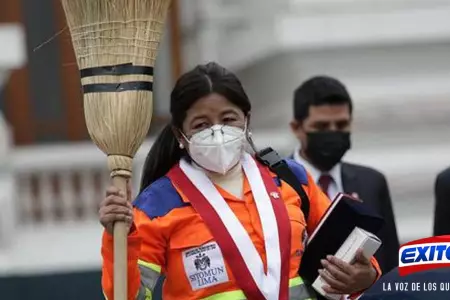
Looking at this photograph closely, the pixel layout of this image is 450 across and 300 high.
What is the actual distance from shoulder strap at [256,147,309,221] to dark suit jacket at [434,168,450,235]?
2.92ft

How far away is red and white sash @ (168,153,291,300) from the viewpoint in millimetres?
4031

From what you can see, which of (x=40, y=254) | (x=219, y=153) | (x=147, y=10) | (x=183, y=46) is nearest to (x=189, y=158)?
(x=219, y=153)

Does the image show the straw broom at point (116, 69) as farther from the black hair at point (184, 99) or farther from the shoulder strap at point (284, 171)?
the shoulder strap at point (284, 171)

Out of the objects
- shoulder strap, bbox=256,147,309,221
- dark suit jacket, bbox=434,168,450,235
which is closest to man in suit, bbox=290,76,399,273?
dark suit jacket, bbox=434,168,450,235

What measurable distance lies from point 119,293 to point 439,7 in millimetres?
5395

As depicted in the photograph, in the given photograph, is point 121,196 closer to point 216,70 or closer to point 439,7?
point 216,70

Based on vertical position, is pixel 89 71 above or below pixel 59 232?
above

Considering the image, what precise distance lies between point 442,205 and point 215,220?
4.09 ft

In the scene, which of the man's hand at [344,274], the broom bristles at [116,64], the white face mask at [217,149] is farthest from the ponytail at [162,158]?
the man's hand at [344,274]

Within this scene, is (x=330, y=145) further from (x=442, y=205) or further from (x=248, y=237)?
(x=248, y=237)

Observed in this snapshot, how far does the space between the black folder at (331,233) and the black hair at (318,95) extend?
1.75 meters

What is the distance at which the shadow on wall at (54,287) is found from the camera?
757cm

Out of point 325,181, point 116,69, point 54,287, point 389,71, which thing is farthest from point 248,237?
point 389,71

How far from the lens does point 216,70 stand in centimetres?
428
